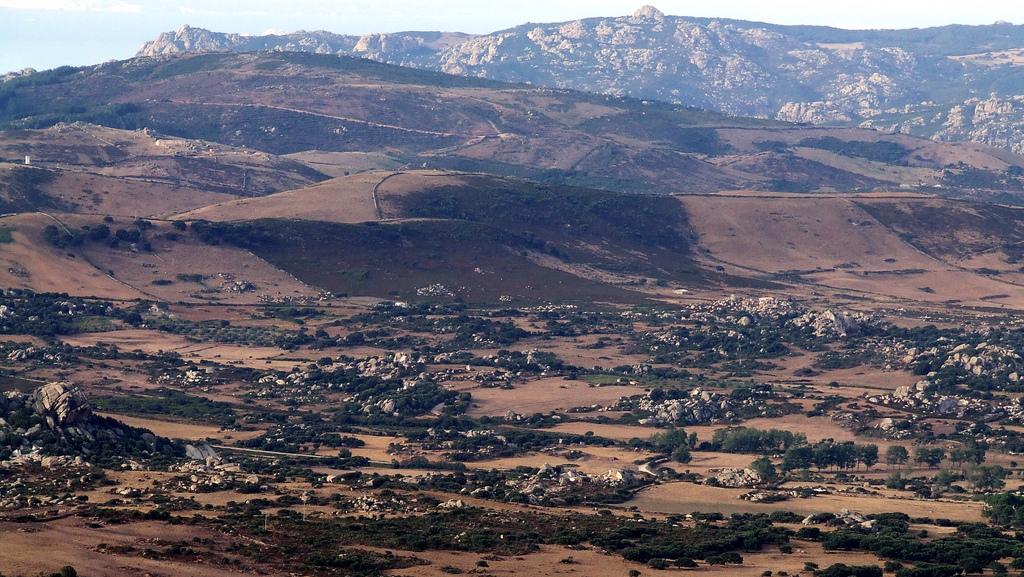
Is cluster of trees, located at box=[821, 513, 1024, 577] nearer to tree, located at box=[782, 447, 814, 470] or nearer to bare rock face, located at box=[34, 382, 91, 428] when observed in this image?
tree, located at box=[782, 447, 814, 470]

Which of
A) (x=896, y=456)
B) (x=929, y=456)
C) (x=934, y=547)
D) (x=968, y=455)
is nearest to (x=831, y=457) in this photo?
(x=896, y=456)

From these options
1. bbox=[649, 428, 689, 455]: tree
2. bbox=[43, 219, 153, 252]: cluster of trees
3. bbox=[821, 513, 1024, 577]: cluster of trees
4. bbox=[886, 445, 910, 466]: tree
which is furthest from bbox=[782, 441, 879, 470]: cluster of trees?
bbox=[43, 219, 153, 252]: cluster of trees

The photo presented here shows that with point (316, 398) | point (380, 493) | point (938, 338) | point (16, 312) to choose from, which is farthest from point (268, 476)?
point (938, 338)

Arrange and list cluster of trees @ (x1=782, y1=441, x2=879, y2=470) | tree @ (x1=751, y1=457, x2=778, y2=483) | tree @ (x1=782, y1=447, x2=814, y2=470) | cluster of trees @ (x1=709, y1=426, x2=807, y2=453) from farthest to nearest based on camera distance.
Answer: cluster of trees @ (x1=709, y1=426, x2=807, y2=453) < cluster of trees @ (x1=782, y1=441, x2=879, y2=470) < tree @ (x1=782, y1=447, x2=814, y2=470) < tree @ (x1=751, y1=457, x2=778, y2=483)

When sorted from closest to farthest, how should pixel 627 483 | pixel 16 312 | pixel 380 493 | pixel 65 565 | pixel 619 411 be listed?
pixel 65 565
pixel 380 493
pixel 627 483
pixel 619 411
pixel 16 312

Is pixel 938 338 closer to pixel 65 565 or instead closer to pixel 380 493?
pixel 380 493
